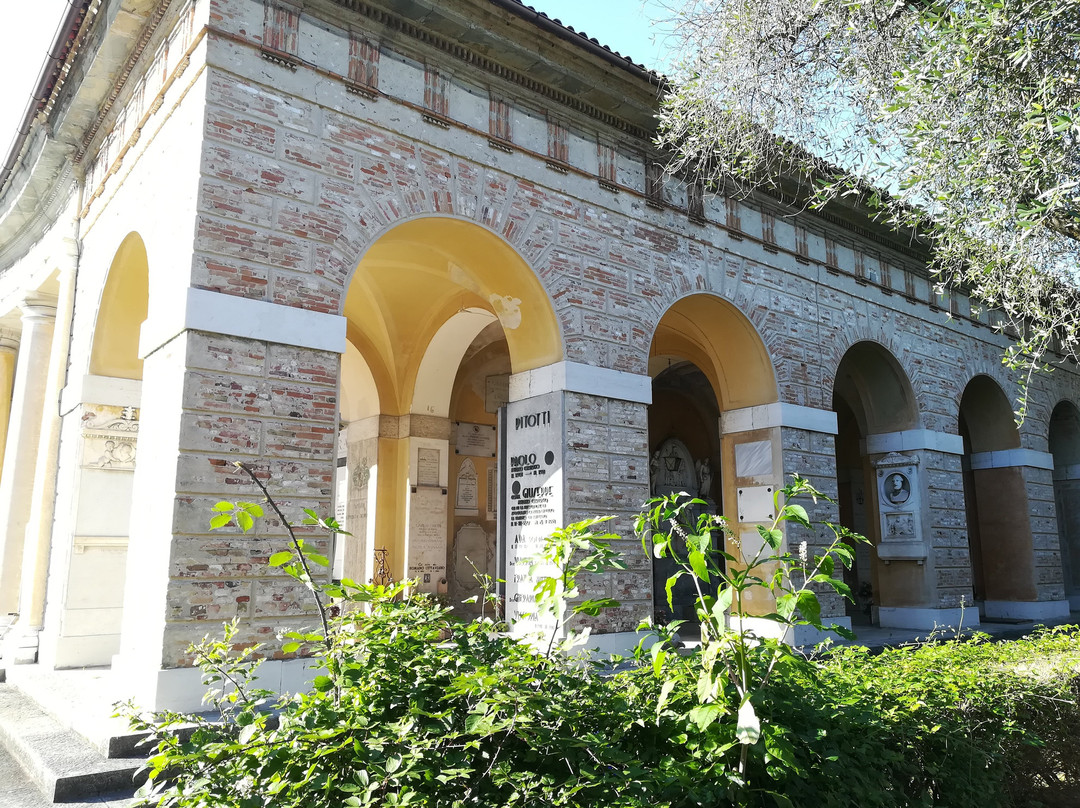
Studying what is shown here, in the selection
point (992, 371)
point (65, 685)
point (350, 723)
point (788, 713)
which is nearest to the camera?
point (350, 723)

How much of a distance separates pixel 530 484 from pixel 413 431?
3572mm

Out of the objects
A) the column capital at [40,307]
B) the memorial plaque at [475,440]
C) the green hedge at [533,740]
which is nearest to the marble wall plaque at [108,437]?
the column capital at [40,307]

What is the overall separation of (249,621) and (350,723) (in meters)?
4.50

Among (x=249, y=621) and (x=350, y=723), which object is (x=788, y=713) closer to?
(x=350, y=723)

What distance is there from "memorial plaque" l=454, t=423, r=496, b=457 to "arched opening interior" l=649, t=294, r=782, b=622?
3116mm

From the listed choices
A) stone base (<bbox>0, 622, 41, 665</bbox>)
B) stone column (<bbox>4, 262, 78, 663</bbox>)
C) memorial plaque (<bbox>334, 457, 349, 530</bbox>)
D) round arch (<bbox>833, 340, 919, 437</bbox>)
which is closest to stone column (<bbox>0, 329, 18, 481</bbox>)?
stone column (<bbox>4, 262, 78, 663</bbox>)

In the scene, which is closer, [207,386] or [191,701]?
[191,701]

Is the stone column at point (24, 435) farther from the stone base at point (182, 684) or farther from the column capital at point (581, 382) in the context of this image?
the column capital at point (581, 382)

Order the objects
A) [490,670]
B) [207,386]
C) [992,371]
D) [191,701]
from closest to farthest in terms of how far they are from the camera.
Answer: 1. [490,670]
2. [191,701]
3. [207,386]
4. [992,371]

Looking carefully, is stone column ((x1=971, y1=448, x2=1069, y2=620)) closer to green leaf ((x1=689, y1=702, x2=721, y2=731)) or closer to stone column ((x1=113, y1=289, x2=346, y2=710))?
stone column ((x1=113, y1=289, x2=346, y2=710))

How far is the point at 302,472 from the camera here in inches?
261

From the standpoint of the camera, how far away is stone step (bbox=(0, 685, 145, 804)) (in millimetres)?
4809

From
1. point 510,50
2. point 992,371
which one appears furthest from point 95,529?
point 992,371

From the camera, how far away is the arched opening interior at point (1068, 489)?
17594 mm
